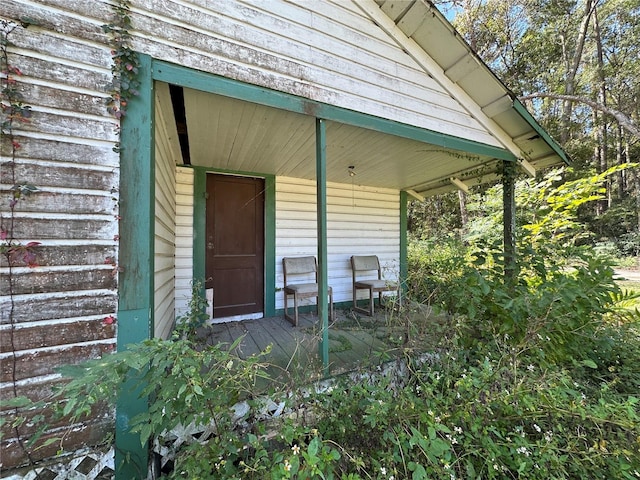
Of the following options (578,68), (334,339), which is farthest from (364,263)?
(578,68)

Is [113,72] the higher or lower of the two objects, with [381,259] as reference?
higher

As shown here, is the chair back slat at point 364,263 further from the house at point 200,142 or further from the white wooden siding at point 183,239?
the white wooden siding at point 183,239

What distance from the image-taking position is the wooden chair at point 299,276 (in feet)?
11.2

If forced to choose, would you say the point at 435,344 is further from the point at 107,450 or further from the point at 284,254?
the point at 284,254

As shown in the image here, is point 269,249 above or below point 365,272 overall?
above

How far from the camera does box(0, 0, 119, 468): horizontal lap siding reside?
4.04 ft

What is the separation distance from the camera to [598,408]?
4.76 ft

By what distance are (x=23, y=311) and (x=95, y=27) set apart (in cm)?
150

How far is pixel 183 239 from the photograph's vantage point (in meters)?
3.24

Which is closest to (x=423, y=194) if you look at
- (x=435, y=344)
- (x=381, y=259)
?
(x=381, y=259)

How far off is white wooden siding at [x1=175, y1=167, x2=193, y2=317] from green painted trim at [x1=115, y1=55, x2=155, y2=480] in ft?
6.14

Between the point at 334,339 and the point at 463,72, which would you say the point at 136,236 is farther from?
the point at 463,72

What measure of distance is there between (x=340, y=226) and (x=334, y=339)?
2.03 m

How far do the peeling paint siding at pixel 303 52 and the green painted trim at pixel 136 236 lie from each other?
298 mm
